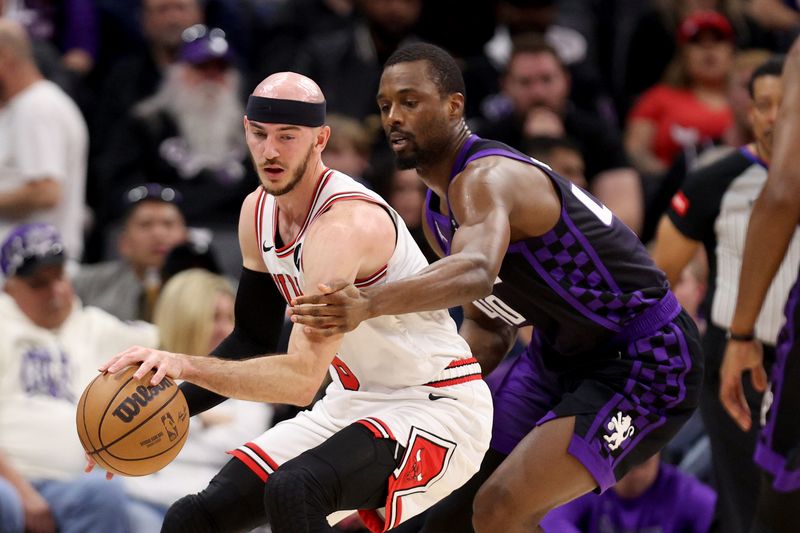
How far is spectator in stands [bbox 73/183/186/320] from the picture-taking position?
8.44 m

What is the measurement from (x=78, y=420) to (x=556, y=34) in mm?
7372

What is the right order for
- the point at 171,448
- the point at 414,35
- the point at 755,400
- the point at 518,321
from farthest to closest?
the point at 414,35 → the point at 755,400 → the point at 518,321 → the point at 171,448

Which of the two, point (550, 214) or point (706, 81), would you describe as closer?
point (550, 214)

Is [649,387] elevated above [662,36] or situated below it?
above

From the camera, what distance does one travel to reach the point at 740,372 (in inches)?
216

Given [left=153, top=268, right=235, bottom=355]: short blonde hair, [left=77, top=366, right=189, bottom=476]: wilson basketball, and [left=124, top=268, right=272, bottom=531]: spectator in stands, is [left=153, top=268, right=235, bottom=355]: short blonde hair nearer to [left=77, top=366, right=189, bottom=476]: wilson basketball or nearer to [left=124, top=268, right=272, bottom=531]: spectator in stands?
[left=124, top=268, right=272, bottom=531]: spectator in stands

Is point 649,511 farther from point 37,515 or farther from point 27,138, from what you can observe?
point 27,138

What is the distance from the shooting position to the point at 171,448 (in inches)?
175

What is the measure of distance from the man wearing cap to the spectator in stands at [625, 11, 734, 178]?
4.66m

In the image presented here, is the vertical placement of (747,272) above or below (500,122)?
above

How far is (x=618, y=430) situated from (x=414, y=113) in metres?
1.44

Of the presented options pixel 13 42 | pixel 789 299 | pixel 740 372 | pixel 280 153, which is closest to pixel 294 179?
pixel 280 153

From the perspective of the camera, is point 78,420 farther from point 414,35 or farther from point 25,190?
point 414,35

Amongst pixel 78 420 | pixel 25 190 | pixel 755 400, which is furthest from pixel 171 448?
pixel 25 190
